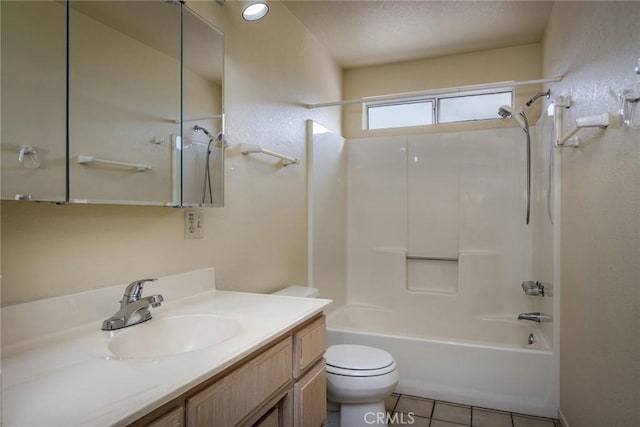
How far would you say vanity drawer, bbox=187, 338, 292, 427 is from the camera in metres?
0.88

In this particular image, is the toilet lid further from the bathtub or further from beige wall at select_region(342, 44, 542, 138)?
beige wall at select_region(342, 44, 542, 138)

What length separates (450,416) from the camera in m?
2.21

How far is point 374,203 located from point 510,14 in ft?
5.69

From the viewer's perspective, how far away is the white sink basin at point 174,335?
114 centimetres

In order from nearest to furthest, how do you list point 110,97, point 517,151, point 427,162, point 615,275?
1. point 110,97
2. point 615,275
3. point 517,151
4. point 427,162

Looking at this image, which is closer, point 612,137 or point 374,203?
point 612,137

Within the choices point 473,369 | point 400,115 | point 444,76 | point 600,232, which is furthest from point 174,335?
point 444,76

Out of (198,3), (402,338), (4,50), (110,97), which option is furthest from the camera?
(402,338)

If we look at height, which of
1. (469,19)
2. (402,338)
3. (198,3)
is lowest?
(402,338)

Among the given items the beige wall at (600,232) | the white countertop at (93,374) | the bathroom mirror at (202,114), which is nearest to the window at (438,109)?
the beige wall at (600,232)

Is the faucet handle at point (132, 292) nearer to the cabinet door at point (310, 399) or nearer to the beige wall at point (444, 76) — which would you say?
the cabinet door at point (310, 399)

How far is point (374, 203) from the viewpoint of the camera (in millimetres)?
3451

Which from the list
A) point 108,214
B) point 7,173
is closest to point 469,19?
point 108,214

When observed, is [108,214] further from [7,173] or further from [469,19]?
[469,19]
